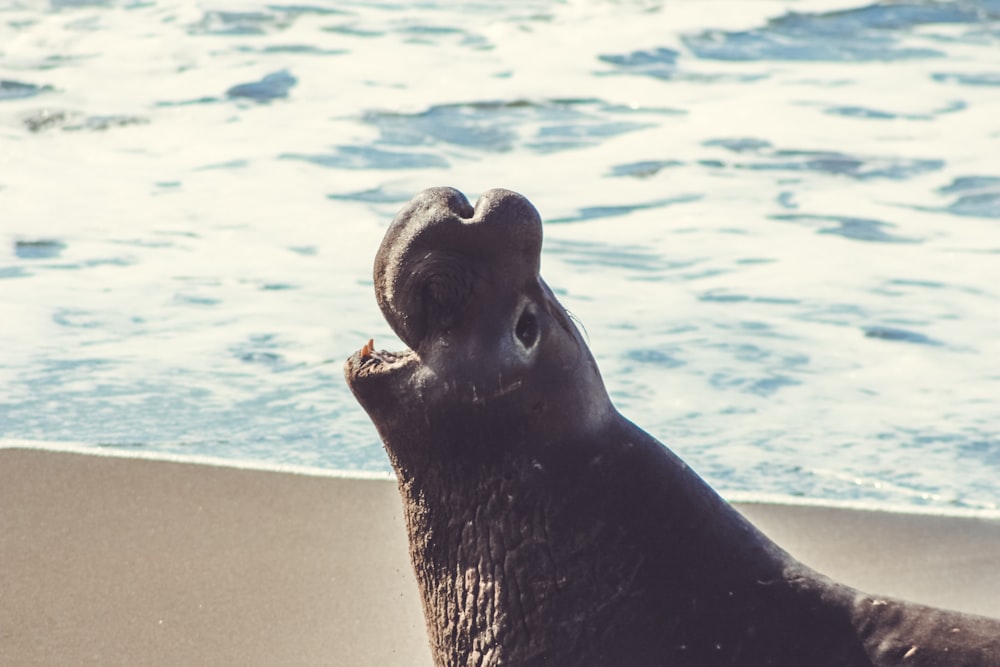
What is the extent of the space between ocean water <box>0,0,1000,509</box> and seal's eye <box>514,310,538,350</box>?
7.91ft

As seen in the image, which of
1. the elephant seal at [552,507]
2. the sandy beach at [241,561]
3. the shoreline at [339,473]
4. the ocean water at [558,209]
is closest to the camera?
the elephant seal at [552,507]

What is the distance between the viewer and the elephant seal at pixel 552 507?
7.02 ft

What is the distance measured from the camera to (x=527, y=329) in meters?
2.19

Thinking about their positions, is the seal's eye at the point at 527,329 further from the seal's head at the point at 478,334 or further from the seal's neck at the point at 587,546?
the seal's neck at the point at 587,546

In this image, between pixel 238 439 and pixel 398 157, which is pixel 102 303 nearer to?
pixel 238 439

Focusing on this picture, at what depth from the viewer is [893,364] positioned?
572cm

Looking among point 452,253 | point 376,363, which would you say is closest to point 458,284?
point 452,253

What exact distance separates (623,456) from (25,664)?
1.74m

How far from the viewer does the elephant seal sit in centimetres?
214

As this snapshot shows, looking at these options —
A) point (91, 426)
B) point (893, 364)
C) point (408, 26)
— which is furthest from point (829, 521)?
point (408, 26)

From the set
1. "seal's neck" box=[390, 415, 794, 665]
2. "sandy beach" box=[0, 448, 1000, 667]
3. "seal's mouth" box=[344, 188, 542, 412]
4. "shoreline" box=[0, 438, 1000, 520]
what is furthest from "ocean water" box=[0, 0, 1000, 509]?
"seal's mouth" box=[344, 188, 542, 412]

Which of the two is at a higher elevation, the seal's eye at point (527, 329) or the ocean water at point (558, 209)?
the seal's eye at point (527, 329)

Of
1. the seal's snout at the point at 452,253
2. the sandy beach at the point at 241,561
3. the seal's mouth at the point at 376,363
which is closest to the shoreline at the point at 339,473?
the sandy beach at the point at 241,561


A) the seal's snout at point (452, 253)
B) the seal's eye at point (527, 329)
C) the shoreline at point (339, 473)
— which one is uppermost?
the seal's snout at point (452, 253)
